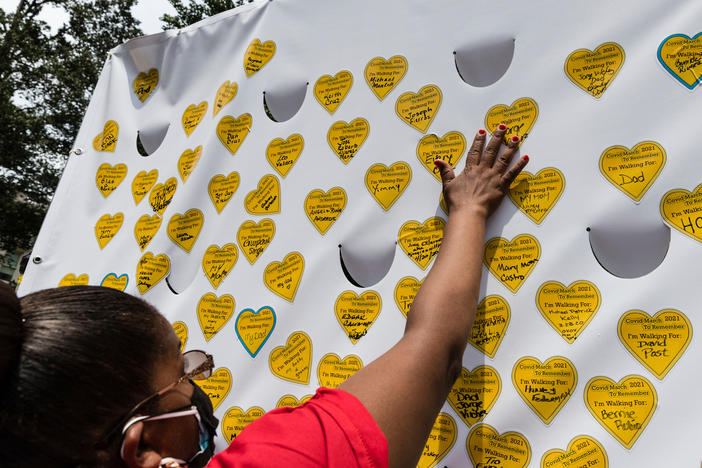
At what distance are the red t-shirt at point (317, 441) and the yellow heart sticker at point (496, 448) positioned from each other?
0.99ft

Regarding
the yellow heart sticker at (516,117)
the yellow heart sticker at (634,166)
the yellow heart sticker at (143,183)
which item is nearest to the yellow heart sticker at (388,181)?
the yellow heart sticker at (516,117)

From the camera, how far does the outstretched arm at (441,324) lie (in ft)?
2.67

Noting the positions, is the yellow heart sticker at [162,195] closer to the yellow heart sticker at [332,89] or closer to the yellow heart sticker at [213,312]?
the yellow heart sticker at [213,312]

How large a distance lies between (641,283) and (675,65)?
428mm

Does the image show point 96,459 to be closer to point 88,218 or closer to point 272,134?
point 272,134

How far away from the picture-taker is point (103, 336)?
0.75m

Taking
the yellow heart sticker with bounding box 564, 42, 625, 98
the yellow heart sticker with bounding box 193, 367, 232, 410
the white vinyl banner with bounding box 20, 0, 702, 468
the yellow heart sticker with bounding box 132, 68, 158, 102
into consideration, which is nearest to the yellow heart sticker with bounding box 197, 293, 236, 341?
the white vinyl banner with bounding box 20, 0, 702, 468

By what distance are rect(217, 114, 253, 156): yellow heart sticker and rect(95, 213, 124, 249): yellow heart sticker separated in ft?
1.70

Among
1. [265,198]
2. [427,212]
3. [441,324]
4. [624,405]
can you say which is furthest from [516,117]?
[265,198]

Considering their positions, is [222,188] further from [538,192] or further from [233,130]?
[538,192]

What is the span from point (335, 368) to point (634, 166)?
773mm

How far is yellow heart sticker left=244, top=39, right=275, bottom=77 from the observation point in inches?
62.5

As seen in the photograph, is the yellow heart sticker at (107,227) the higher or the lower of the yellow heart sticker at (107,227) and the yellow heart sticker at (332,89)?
the lower

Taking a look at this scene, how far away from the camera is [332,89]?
1420 mm
